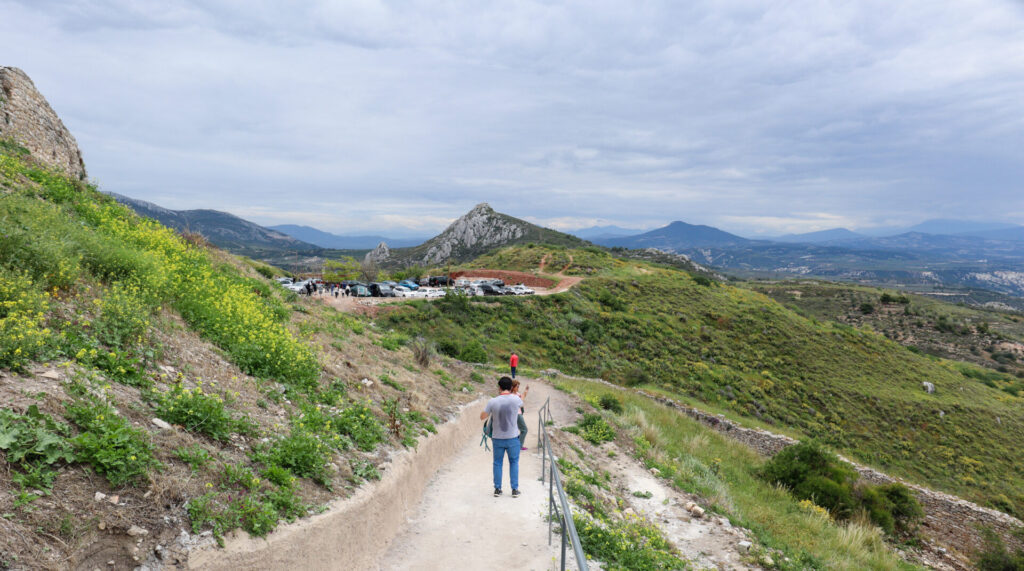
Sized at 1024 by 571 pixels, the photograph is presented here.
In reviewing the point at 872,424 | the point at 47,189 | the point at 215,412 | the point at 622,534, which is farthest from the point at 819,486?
the point at 47,189

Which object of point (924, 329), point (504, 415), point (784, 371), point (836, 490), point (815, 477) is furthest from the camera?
point (924, 329)

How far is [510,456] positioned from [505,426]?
1.98 feet

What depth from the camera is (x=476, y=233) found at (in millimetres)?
142375

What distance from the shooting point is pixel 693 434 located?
19406 millimetres

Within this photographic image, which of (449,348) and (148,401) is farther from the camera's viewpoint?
(449,348)

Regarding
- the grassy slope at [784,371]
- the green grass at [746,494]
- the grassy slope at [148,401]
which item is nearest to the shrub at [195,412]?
the grassy slope at [148,401]

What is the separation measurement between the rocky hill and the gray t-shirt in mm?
120693

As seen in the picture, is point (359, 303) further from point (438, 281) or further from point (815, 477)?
point (815, 477)

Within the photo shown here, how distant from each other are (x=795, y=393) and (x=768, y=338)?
10415 millimetres

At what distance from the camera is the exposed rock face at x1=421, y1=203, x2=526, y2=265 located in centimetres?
13675

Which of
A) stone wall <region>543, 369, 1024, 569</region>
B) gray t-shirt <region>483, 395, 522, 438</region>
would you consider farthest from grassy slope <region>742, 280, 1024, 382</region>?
gray t-shirt <region>483, 395, 522, 438</region>

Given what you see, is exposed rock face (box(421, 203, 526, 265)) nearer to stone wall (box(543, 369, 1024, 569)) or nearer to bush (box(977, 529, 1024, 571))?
stone wall (box(543, 369, 1024, 569))

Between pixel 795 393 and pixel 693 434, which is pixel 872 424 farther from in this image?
pixel 693 434

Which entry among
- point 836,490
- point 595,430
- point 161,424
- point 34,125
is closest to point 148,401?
point 161,424
